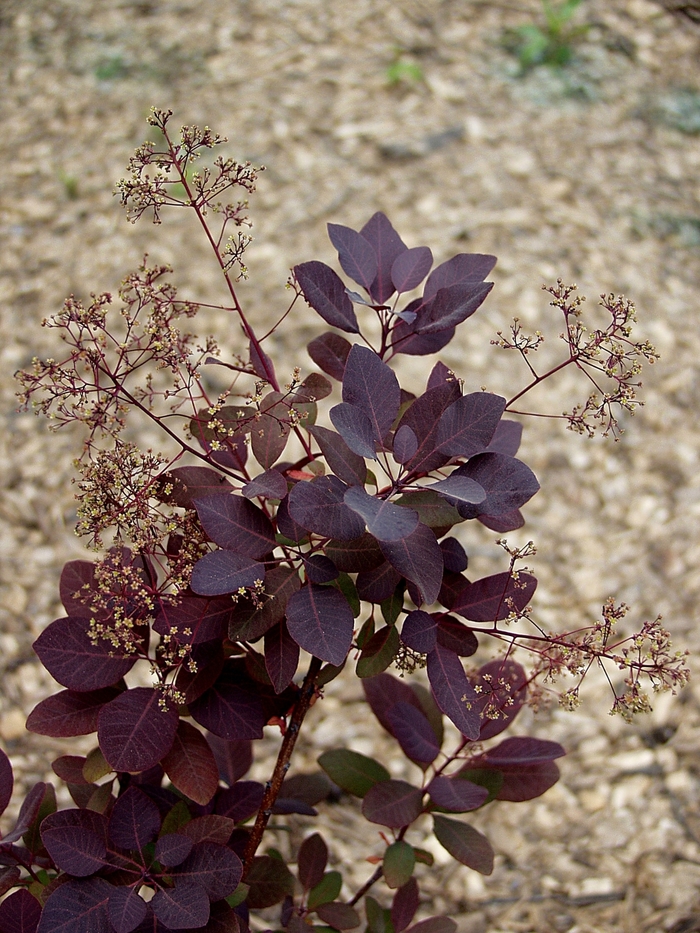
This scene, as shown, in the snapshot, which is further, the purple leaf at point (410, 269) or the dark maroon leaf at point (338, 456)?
the purple leaf at point (410, 269)

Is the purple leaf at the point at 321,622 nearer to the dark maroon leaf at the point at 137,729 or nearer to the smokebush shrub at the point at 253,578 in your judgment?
the smokebush shrub at the point at 253,578

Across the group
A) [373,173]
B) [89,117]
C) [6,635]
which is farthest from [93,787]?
[89,117]

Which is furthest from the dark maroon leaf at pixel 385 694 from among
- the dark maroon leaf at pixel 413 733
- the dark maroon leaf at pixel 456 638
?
the dark maroon leaf at pixel 456 638

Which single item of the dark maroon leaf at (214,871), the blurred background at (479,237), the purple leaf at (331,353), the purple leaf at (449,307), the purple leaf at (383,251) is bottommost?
the dark maroon leaf at (214,871)

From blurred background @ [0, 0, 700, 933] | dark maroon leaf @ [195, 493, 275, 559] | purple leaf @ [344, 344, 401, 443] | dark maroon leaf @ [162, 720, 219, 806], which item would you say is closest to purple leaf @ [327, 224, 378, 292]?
purple leaf @ [344, 344, 401, 443]

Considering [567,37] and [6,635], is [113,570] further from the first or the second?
[567,37]

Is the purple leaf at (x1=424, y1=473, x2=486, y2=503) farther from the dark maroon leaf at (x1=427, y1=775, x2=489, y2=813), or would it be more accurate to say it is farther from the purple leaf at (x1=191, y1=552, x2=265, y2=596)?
the dark maroon leaf at (x1=427, y1=775, x2=489, y2=813)
